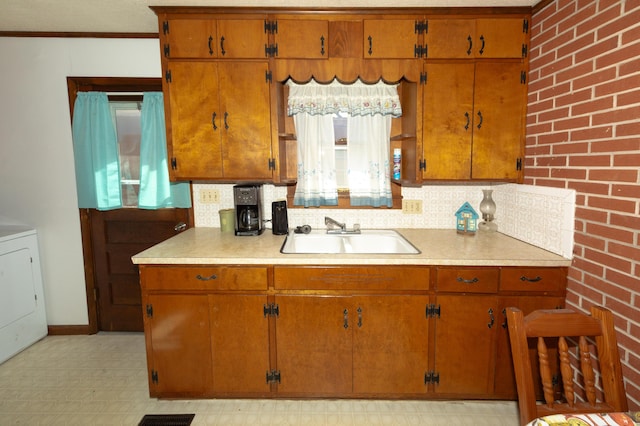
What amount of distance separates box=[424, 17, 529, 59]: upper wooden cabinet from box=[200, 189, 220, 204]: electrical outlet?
180cm

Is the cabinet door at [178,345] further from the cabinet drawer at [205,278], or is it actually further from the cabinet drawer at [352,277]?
the cabinet drawer at [352,277]

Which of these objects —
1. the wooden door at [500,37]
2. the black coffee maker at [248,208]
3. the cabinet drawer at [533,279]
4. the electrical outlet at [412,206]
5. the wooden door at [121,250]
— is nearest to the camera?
the cabinet drawer at [533,279]

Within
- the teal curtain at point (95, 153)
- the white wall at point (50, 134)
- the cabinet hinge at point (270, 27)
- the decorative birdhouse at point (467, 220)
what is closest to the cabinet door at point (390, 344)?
the decorative birdhouse at point (467, 220)

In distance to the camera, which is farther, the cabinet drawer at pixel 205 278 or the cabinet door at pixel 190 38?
the cabinet door at pixel 190 38

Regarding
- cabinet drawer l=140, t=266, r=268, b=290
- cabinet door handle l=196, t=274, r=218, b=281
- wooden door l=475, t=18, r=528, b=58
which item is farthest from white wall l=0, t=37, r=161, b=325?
wooden door l=475, t=18, r=528, b=58

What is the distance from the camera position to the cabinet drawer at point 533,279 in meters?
1.85

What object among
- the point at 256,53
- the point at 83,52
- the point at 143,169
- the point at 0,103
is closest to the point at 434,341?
the point at 256,53

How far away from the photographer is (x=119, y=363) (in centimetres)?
248

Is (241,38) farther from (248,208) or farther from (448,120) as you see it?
(448,120)

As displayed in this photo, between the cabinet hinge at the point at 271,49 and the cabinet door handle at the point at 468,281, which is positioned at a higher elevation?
the cabinet hinge at the point at 271,49

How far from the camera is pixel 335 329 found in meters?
1.96

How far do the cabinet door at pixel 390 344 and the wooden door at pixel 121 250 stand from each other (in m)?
1.69

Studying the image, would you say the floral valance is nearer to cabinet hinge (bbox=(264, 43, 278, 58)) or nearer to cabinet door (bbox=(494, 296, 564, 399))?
cabinet hinge (bbox=(264, 43, 278, 58))

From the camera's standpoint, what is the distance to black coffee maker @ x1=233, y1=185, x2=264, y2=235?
7.64ft
